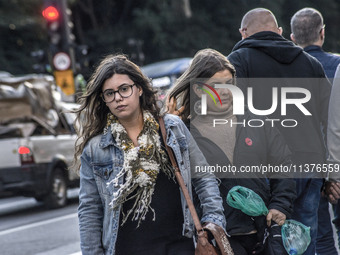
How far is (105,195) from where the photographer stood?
3246 millimetres

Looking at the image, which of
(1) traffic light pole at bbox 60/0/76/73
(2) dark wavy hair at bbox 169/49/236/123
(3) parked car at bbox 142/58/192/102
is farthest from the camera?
(3) parked car at bbox 142/58/192/102

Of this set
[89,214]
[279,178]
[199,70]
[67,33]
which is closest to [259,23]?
[199,70]

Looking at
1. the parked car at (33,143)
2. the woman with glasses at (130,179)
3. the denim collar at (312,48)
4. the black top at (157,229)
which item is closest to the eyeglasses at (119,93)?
the woman with glasses at (130,179)

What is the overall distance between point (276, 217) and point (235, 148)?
44cm

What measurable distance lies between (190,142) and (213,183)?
243mm

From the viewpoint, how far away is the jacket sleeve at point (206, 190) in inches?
130

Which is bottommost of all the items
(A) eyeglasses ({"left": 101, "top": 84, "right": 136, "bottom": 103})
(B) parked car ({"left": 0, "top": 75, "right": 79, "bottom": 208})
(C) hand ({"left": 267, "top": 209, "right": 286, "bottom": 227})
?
(B) parked car ({"left": 0, "top": 75, "right": 79, "bottom": 208})

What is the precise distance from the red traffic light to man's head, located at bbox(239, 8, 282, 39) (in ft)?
33.0

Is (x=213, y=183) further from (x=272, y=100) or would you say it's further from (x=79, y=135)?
(x=272, y=100)

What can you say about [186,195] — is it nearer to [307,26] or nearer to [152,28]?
[307,26]

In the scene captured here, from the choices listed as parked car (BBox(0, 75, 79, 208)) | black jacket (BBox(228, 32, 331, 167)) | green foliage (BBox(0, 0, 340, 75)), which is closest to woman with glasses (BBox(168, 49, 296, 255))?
black jacket (BBox(228, 32, 331, 167))

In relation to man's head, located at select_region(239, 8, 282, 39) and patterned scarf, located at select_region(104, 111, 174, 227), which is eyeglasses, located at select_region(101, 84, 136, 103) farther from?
man's head, located at select_region(239, 8, 282, 39)

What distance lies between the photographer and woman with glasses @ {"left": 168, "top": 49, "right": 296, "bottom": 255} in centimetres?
361

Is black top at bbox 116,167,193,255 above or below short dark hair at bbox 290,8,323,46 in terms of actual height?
below
